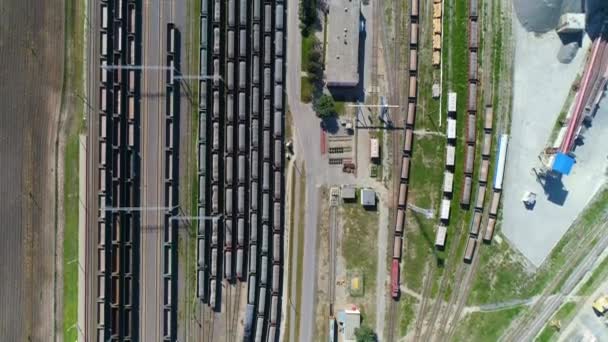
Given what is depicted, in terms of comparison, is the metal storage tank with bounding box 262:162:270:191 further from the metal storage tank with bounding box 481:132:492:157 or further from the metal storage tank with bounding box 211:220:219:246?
the metal storage tank with bounding box 481:132:492:157

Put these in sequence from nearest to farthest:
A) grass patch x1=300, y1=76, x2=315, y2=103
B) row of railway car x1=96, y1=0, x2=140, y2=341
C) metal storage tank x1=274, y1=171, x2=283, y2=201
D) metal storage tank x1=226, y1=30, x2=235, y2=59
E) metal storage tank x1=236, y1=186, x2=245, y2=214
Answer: row of railway car x1=96, y1=0, x2=140, y2=341 → metal storage tank x1=226, y1=30, x2=235, y2=59 → metal storage tank x1=236, y1=186, x2=245, y2=214 → metal storage tank x1=274, y1=171, x2=283, y2=201 → grass patch x1=300, y1=76, x2=315, y2=103

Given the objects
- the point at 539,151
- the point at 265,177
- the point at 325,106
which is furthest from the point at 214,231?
the point at 539,151

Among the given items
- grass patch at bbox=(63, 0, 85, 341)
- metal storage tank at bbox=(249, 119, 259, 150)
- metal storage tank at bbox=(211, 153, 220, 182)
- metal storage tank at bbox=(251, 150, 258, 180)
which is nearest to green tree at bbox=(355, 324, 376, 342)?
metal storage tank at bbox=(251, 150, 258, 180)

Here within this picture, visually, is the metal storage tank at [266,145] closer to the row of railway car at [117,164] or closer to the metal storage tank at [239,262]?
the metal storage tank at [239,262]

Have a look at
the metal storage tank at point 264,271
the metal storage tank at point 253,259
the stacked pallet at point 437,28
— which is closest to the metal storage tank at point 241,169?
Answer: the metal storage tank at point 253,259

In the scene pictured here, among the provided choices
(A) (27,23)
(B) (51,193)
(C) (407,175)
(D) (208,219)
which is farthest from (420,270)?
(A) (27,23)

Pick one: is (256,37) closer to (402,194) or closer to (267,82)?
(267,82)
